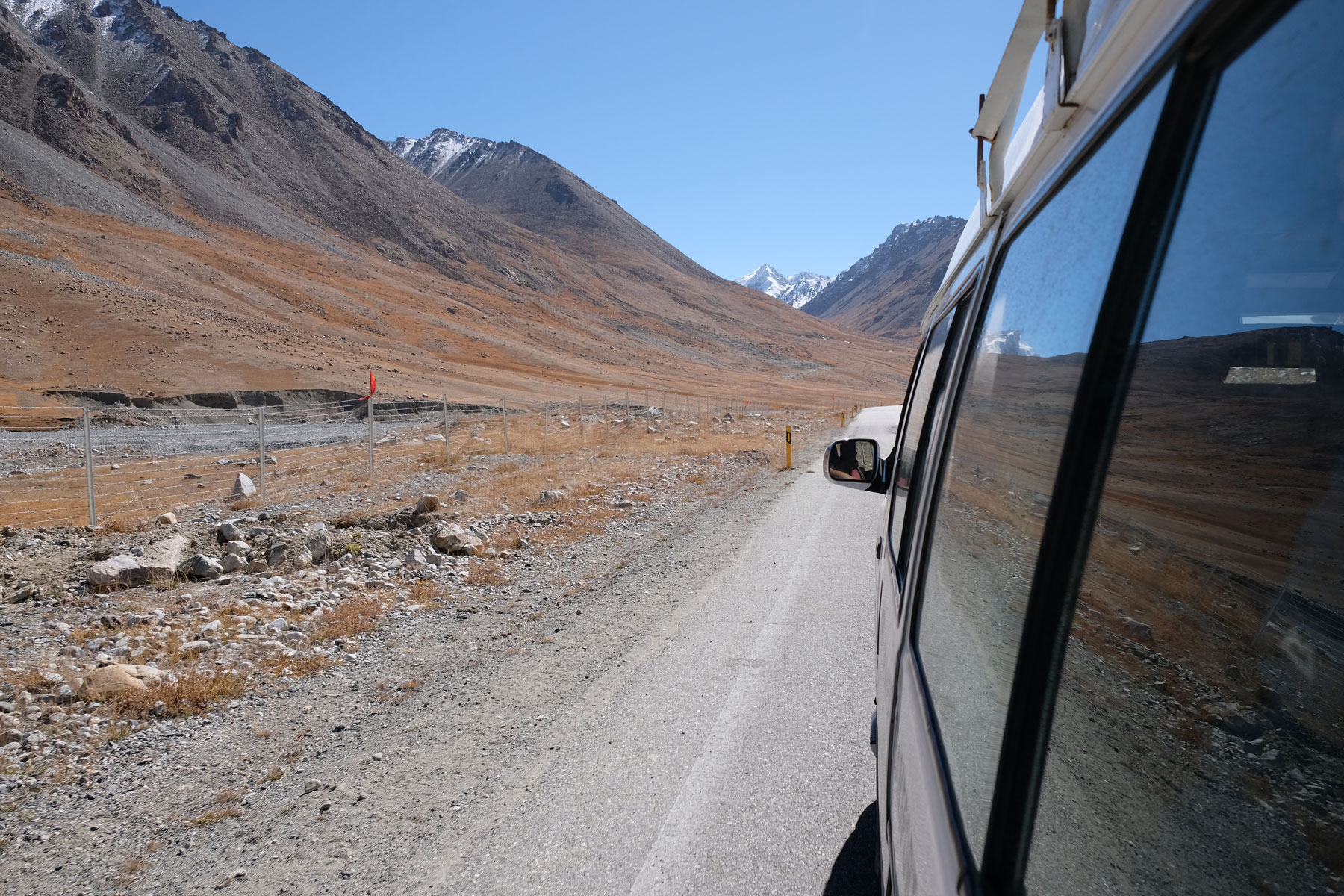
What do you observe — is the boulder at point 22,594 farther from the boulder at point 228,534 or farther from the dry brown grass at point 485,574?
the dry brown grass at point 485,574

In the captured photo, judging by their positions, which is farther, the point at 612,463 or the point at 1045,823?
the point at 612,463

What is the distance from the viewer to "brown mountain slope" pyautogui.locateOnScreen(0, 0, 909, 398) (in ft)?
125

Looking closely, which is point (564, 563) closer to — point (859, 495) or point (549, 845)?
point (549, 845)

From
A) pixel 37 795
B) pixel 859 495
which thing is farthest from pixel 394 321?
pixel 37 795

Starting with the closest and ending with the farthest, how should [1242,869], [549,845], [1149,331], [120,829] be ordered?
[1242,869], [1149,331], [549,845], [120,829]

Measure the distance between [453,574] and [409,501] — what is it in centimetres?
422

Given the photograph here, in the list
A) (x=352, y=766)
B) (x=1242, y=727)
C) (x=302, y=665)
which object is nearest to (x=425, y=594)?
(x=302, y=665)

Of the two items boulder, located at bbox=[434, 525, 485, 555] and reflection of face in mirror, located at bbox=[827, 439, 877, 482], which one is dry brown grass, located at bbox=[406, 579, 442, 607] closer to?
boulder, located at bbox=[434, 525, 485, 555]

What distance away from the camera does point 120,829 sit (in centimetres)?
323

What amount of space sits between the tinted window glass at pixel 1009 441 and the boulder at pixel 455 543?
22.4ft

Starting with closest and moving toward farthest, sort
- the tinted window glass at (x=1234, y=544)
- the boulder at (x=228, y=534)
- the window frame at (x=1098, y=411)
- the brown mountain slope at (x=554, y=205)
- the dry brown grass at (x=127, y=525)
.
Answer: the tinted window glass at (x=1234, y=544), the window frame at (x=1098, y=411), the boulder at (x=228, y=534), the dry brown grass at (x=127, y=525), the brown mountain slope at (x=554, y=205)

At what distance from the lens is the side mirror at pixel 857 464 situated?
3.55 meters

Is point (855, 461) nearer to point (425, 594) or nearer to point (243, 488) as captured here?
point (425, 594)

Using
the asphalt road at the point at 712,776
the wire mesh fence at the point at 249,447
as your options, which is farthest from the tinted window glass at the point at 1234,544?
the wire mesh fence at the point at 249,447
